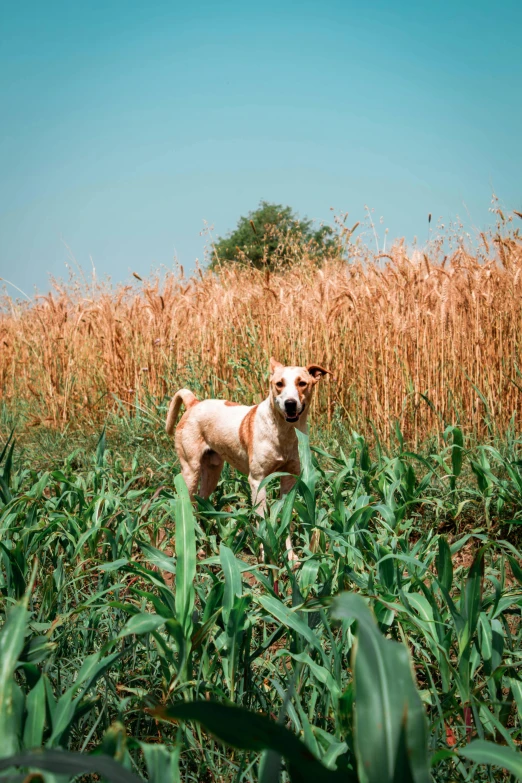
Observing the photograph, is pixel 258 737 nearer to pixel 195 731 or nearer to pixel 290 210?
pixel 195 731

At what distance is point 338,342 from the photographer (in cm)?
614

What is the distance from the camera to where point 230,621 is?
1.75 meters

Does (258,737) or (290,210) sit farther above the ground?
(290,210)

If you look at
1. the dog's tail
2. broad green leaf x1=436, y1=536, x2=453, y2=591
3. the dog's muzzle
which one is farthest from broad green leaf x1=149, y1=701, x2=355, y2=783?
the dog's tail

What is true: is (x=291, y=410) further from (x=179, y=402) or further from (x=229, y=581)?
(x=229, y=581)

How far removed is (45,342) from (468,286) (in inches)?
204

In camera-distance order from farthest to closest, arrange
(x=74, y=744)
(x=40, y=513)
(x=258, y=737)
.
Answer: (x=40, y=513)
(x=74, y=744)
(x=258, y=737)

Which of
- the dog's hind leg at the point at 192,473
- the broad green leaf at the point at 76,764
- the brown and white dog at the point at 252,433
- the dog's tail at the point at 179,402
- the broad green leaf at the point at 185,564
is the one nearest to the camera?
the broad green leaf at the point at 76,764

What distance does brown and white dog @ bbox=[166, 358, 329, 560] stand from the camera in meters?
3.82

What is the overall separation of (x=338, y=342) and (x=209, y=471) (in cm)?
225

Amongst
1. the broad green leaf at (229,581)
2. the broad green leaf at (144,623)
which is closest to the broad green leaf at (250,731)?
the broad green leaf at (144,623)

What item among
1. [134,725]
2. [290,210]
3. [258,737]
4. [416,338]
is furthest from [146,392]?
[290,210]

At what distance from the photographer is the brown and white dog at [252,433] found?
382 centimetres

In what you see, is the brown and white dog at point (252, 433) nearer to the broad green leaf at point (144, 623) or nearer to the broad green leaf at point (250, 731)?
the broad green leaf at point (144, 623)
